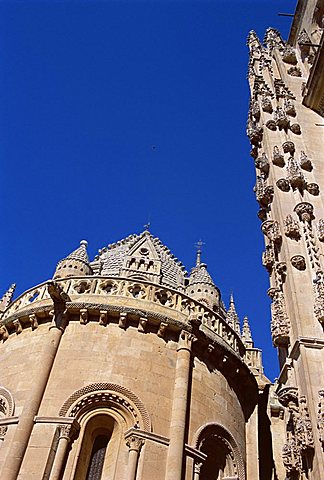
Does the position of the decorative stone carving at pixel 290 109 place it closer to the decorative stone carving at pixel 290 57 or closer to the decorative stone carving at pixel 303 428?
the decorative stone carving at pixel 290 57

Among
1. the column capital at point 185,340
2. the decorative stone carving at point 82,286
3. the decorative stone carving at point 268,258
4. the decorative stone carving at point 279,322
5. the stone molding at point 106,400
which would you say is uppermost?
the decorative stone carving at point 82,286

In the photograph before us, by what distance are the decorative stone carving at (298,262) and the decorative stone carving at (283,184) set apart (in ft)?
8.67

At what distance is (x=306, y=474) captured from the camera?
A: 8312 mm

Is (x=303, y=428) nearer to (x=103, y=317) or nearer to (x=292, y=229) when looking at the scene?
(x=292, y=229)

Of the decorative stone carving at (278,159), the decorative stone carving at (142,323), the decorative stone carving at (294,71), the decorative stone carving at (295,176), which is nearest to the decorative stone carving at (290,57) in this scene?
the decorative stone carving at (294,71)

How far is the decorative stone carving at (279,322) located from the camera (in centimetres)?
1052

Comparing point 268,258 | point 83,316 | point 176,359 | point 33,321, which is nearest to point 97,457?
point 176,359

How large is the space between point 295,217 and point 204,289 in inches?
640

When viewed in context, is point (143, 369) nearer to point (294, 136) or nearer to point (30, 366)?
point (30, 366)

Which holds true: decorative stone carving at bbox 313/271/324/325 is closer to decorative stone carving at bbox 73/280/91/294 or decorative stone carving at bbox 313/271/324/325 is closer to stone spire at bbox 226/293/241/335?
decorative stone carving at bbox 73/280/91/294

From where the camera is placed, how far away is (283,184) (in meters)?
13.3

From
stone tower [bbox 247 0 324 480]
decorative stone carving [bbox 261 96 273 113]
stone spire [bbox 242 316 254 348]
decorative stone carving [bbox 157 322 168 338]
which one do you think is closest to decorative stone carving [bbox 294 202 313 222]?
stone tower [bbox 247 0 324 480]

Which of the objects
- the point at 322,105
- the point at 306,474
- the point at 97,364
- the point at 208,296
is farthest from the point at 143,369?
the point at 208,296

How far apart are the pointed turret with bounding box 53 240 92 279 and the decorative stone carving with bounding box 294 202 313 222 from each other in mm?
Answer: 16627
